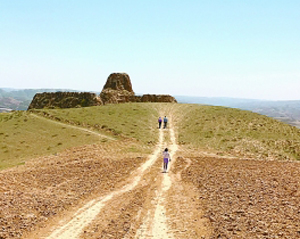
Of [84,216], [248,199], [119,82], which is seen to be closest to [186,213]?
[248,199]

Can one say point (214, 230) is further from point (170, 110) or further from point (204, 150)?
point (170, 110)

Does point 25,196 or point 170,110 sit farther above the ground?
point 170,110

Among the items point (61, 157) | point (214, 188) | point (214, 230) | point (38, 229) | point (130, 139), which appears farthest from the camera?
point (130, 139)

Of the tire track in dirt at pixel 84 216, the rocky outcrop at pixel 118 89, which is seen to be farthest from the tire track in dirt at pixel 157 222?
the rocky outcrop at pixel 118 89

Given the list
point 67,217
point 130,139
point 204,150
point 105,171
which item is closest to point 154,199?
point 67,217

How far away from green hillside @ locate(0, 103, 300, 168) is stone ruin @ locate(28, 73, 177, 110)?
69.4 ft

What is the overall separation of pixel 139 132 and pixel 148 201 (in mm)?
28702

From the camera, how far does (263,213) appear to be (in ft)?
44.5

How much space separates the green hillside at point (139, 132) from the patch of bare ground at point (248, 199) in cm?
1431

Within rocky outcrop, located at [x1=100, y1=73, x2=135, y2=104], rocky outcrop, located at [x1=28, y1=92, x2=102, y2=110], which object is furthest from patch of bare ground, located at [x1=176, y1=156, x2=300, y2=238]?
rocky outcrop, located at [x1=100, y1=73, x2=135, y2=104]

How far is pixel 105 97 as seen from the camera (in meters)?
83.4

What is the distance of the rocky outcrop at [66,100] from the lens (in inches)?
3135

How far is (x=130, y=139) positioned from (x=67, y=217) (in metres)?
27.1

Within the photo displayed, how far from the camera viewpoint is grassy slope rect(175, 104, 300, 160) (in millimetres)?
38594
